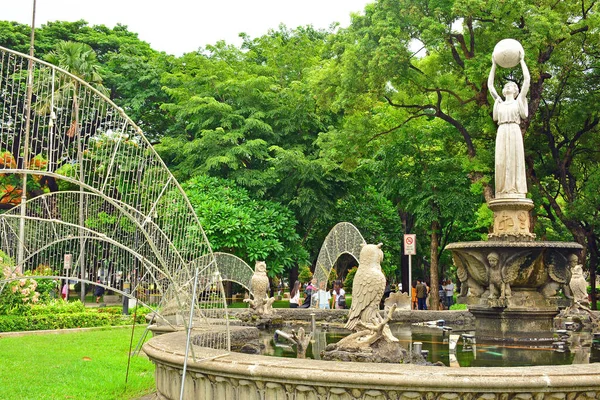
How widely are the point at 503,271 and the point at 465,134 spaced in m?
12.2

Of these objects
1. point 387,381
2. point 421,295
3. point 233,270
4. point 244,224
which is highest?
point 244,224

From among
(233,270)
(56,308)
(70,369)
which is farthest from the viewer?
(56,308)

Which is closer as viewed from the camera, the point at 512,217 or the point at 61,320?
the point at 512,217

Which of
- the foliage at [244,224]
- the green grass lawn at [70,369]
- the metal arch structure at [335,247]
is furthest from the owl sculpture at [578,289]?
the foliage at [244,224]

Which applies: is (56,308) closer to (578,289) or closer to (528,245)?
(528,245)

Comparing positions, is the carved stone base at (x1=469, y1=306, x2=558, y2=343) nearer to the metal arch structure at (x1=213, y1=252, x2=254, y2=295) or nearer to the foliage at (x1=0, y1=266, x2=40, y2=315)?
the metal arch structure at (x1=213, y1=252, x2=254, y2=295)

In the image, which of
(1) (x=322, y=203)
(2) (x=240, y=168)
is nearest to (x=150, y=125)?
(2) (x=240, y=168)

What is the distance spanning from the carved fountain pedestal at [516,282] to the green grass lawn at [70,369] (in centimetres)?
599

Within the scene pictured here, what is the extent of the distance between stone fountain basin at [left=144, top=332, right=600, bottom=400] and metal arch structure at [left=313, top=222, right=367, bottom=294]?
483 inches

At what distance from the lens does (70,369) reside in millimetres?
11516

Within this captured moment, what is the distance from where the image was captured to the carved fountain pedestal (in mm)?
11047

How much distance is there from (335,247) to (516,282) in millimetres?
8320

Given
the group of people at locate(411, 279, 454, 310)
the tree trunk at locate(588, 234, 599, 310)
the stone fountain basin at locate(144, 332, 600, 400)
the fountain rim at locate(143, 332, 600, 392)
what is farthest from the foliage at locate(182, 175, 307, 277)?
the fountain rim at locate(143, 332, 600, 392)

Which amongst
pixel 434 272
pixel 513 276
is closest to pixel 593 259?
pixel 434 272
